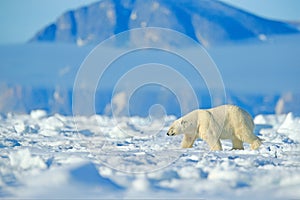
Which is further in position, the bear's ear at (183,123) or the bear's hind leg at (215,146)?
the bear's ear at (183,123)

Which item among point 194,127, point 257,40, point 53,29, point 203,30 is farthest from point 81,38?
point 194,127

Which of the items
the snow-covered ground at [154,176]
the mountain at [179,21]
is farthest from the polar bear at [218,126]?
the mountain at [179,21]

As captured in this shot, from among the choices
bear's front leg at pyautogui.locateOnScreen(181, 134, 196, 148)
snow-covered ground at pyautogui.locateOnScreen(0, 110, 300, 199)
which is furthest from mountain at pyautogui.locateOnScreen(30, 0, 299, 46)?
snow-covered ground at pyautogui.locateOnScreen(0, 110, 300, 199)

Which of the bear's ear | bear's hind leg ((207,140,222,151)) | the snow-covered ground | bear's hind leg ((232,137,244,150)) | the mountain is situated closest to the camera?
the snow-covered ground

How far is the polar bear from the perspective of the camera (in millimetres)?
10641

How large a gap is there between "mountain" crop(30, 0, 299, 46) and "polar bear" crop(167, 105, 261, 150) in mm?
43925

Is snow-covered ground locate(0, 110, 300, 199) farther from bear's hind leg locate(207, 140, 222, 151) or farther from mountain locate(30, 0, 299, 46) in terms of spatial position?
mountain locate(30, 0, 299, 46)

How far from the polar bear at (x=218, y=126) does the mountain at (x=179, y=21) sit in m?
43.9

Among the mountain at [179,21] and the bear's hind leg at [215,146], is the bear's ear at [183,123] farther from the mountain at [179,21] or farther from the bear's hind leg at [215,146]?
the mountain at [179,21]

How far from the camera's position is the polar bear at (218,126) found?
10.6m

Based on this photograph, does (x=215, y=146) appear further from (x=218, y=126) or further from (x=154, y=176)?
(x=154, y=176)

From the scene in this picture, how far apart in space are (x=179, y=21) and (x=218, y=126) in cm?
4603

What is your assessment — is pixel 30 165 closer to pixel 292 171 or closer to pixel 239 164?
pixel 239 164

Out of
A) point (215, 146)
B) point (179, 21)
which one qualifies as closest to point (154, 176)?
point (215, 146)
